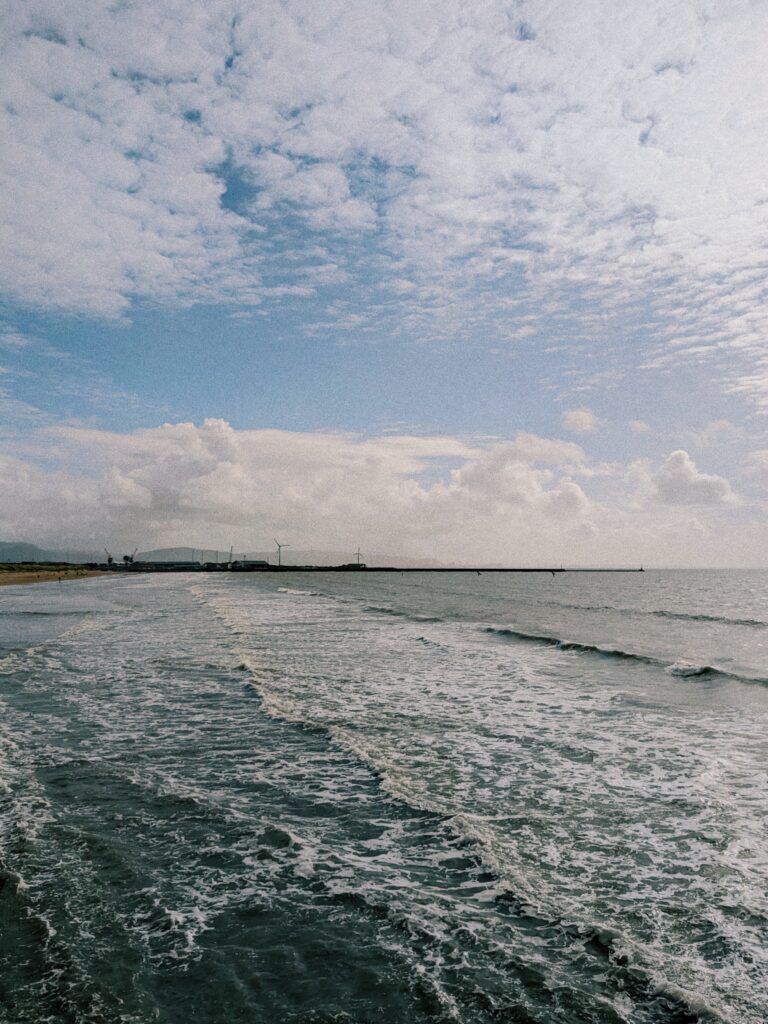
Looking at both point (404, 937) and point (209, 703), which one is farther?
point (209, 703)

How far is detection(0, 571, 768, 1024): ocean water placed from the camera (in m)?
6.84

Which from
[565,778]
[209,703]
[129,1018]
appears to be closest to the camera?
[129,1018]

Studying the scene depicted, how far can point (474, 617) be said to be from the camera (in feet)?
199

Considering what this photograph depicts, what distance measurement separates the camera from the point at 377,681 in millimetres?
25141

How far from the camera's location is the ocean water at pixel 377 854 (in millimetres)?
6836

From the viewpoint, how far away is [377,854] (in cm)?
1011

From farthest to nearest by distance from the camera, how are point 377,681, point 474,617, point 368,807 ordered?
point 474,617, point 377,681, point 368,807

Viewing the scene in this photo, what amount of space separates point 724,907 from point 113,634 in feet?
120

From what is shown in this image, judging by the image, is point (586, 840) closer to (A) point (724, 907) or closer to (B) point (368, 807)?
(A) point (724, 907)

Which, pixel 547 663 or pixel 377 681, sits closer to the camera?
pixel 377 681

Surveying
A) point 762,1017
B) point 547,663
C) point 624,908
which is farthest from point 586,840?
point 547,663

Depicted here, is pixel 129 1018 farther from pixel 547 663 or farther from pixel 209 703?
pixel 547 663

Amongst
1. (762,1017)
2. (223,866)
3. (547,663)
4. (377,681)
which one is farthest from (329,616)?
(762,1017)

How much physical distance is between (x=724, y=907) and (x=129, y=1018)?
7.55 metres
